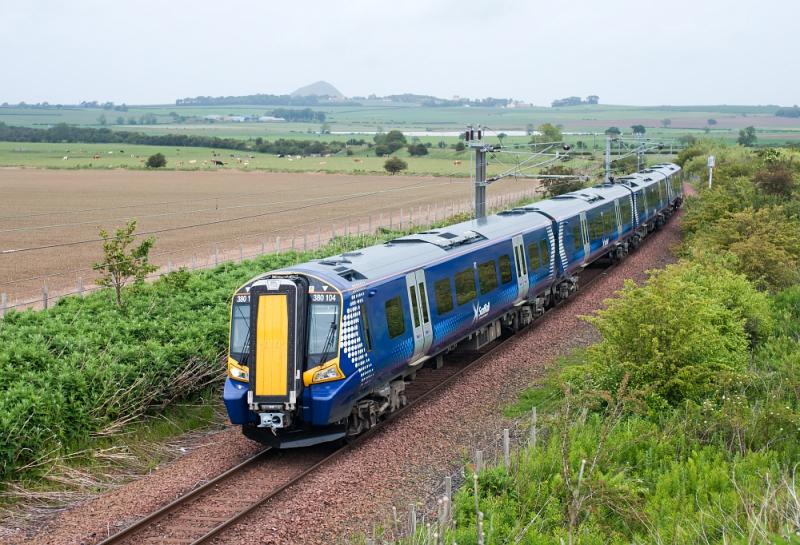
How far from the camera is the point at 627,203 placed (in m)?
35.9

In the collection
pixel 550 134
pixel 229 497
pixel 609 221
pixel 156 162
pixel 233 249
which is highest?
pixel 550 134

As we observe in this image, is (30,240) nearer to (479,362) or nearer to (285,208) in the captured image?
(285,208)

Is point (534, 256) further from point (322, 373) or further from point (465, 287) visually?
point (322, 373)

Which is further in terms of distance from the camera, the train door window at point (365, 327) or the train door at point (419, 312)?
the train door at point (419, 312)

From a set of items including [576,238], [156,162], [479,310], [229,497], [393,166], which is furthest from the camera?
[156,162]

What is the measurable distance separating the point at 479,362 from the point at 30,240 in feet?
105

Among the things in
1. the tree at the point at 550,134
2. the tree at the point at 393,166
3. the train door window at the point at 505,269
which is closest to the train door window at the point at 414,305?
the train door window at the point at 505,269

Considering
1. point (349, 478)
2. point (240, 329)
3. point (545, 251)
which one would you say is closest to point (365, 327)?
point (240, 329)

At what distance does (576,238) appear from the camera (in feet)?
90.7

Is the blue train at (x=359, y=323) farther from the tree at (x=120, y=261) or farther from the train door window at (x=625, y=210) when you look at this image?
the train door window at (x=625, y=210)

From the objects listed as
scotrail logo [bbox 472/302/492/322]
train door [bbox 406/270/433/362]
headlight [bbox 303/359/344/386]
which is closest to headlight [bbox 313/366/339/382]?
headlight [bbox 303/359/344/386]

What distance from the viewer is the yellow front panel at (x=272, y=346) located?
1371 centimetres

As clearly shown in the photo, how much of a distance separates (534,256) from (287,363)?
37.4 feet

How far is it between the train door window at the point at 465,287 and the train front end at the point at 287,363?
17.0 feet
